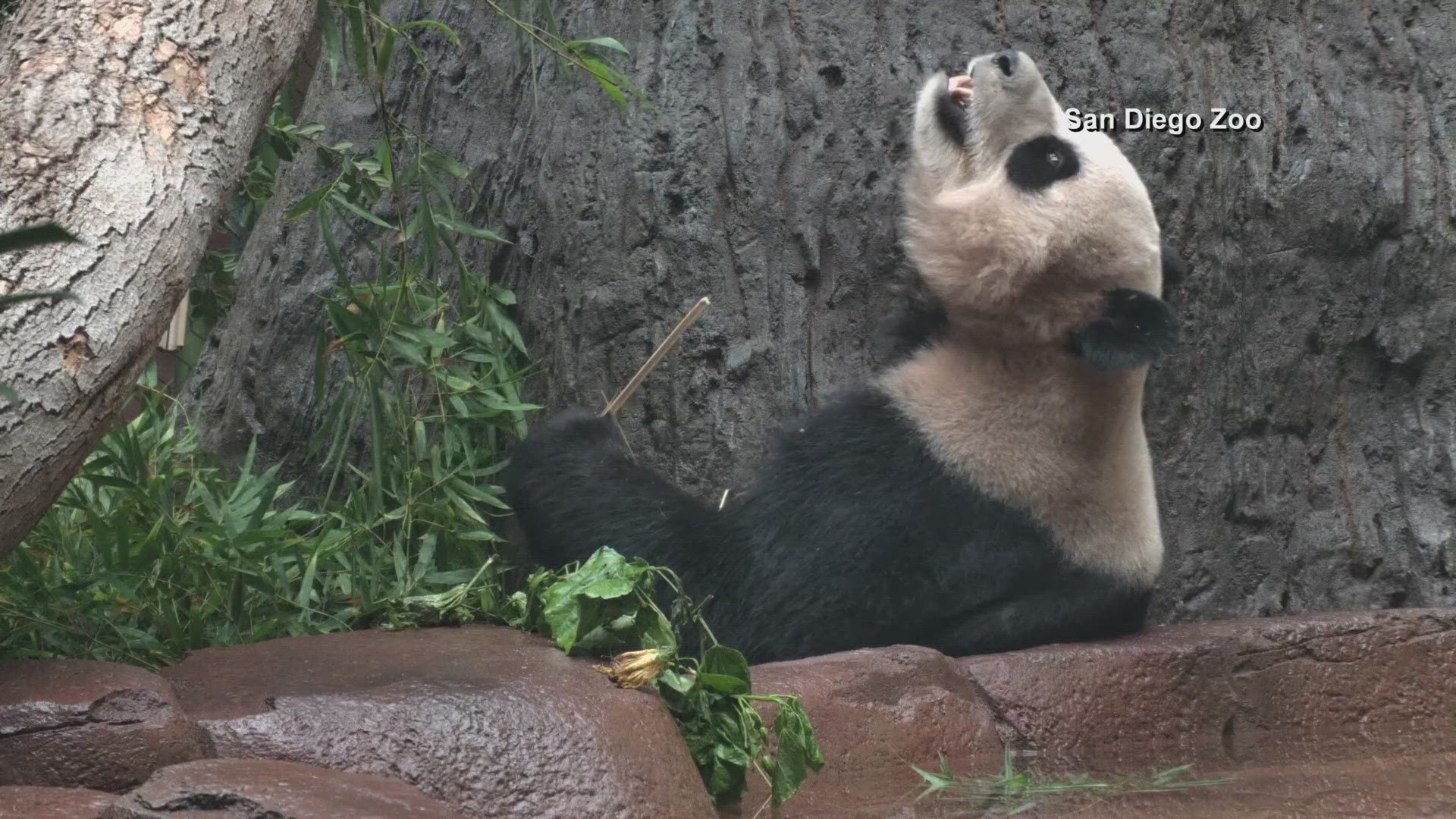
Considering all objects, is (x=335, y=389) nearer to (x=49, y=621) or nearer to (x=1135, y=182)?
(x=49, y=621)

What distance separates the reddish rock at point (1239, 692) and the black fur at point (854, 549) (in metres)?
0.18

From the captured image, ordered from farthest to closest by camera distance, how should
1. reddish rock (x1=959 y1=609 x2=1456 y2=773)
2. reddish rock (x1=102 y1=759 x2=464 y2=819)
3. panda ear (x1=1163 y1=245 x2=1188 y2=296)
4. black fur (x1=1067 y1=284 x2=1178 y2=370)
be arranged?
panda ear (x1=1163 y1=245 x2=1188 y2=296), black fur (x1=1067 y1=284 x2=1178 y2=370), reddish rock (x1=959 y1=609 x2=1456 y2=773), reddish rock (x1=102 y1=759 x2=464 y2=819)

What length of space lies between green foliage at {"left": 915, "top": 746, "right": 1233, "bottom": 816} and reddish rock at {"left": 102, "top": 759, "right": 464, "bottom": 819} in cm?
120

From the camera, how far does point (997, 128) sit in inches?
158

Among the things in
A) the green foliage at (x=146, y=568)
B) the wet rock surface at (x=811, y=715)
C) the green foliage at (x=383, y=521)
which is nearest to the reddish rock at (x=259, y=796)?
the wet rock surface at (x=811, y=715)

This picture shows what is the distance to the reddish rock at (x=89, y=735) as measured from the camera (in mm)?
2422

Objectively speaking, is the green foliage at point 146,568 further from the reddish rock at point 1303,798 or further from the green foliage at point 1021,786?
the reddish rock at point 1303,798

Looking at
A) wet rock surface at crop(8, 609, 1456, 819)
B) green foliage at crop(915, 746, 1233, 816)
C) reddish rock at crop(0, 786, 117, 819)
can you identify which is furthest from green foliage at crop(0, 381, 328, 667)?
green foliage at crop(915, 746, 1233, 816)

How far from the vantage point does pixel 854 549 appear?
12.6 feet

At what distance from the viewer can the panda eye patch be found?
3.89 m

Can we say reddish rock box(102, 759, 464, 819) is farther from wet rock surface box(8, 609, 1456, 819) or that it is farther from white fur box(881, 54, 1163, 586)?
white fur box(881, 54, 1163, 586)

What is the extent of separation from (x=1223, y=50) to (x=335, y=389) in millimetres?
2959

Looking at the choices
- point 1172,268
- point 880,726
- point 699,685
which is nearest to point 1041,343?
point 1172,268

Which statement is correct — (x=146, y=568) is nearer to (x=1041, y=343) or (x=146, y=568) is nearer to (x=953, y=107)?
(x=1041, y=343)
